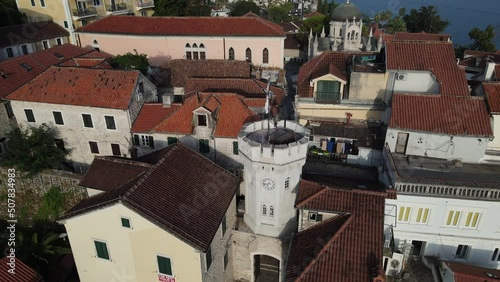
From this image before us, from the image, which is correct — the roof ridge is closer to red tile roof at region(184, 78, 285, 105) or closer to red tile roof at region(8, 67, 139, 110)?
red tile roof at region(184, 78, 285, 105)

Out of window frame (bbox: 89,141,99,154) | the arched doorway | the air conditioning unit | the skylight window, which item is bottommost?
the arched doorway

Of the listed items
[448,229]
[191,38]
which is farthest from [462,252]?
[191,38]

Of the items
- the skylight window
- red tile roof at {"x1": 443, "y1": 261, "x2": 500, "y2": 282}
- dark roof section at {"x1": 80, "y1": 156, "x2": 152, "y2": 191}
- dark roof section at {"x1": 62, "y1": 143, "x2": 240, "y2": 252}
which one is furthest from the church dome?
dark roof section at {"x1": 80, "y1": 156, "x2": 152, "y2": 191}

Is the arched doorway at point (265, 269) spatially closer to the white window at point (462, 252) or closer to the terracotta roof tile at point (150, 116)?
the white window at point (462, 252)

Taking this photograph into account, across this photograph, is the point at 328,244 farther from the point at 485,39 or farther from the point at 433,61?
the point at 485,39

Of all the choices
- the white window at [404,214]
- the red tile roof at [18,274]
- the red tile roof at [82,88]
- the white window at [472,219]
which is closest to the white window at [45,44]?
the red tile roof at [82,88]

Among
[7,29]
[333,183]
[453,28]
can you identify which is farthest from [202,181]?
[453,28]

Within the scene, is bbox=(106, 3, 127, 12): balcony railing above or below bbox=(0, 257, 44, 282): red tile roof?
above
